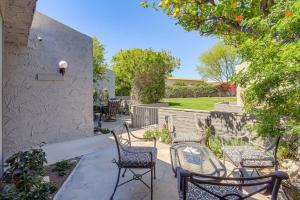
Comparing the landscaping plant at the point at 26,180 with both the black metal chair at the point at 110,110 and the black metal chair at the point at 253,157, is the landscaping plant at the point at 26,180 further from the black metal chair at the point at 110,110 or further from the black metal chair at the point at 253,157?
the black metal chair at the point at 110,110

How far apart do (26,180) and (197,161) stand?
2.44 metres

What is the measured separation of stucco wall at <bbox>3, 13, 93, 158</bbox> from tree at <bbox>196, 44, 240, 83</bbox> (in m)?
26.1

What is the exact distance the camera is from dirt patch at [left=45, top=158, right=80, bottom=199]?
145 inches

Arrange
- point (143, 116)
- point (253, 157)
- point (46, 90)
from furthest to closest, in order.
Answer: point (143, 116) → point (46, 90) → point (253, 157)

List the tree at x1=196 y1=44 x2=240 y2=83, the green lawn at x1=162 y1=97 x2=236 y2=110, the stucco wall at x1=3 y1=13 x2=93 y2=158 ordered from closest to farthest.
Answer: the stucco wall at x1=3 y1=13 x2=93 y2=158 → the green lawn at x1=162 y1=97 x2=236 y2=110 → the tree at x1=196 y1=44 x2=240 y2=83

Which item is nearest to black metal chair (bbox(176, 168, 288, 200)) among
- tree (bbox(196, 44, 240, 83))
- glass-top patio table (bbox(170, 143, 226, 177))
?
glass-top patio table (bbox(170, 143, 226, 177))

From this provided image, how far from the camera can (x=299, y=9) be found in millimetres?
1747

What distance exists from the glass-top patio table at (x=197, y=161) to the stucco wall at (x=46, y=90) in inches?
169

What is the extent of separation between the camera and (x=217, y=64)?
31234 mm

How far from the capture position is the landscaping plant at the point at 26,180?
2.31 metres

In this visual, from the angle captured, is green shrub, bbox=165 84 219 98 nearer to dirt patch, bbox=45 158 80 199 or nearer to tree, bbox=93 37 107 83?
tree, bbox=93 37 107 83

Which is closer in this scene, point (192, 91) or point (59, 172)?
point (59, 172)

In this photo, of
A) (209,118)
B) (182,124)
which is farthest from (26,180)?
(182,124)

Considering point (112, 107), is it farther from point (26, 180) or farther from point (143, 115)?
point (26, 180)
